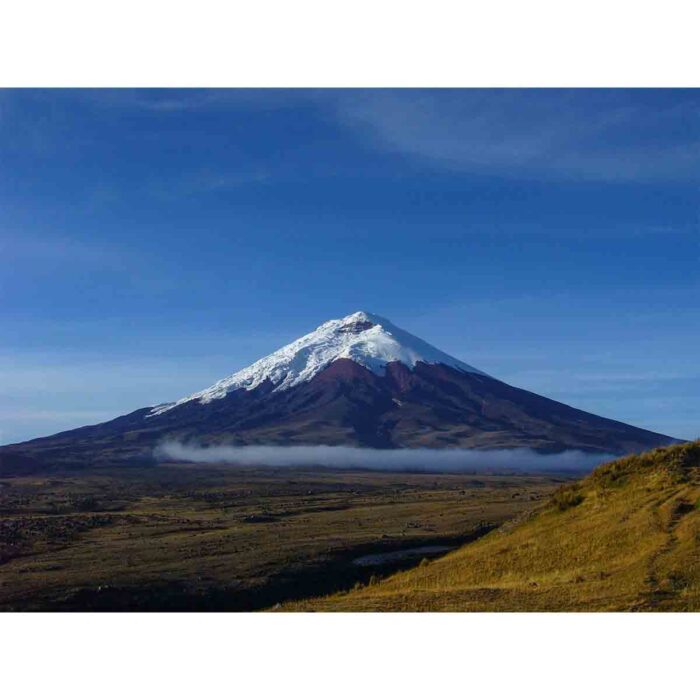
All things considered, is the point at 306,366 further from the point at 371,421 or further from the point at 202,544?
the point at 202,544

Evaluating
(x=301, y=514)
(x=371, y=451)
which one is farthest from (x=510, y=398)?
(x=301, y=514)

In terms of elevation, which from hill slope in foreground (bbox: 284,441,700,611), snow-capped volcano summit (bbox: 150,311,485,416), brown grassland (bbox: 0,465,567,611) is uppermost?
snow-capped volcano summit (bbox: 150,311,485,416)

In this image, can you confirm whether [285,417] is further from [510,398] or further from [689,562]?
[689,562]

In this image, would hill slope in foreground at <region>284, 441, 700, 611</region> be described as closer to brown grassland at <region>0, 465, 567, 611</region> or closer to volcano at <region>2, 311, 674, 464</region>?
brown grassland at <region>0, 465, 567, 611</region>

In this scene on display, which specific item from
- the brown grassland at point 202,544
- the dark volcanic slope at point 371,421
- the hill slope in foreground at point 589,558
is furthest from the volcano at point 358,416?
the hill slope in foreground at point 589,558

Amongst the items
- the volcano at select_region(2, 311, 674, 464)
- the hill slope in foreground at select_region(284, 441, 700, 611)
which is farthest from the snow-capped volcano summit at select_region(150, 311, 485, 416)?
the hill slope in foreground at select_region(284, 441, 700, 611)

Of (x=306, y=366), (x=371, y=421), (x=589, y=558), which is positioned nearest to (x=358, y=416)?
(x=371, y=421)
